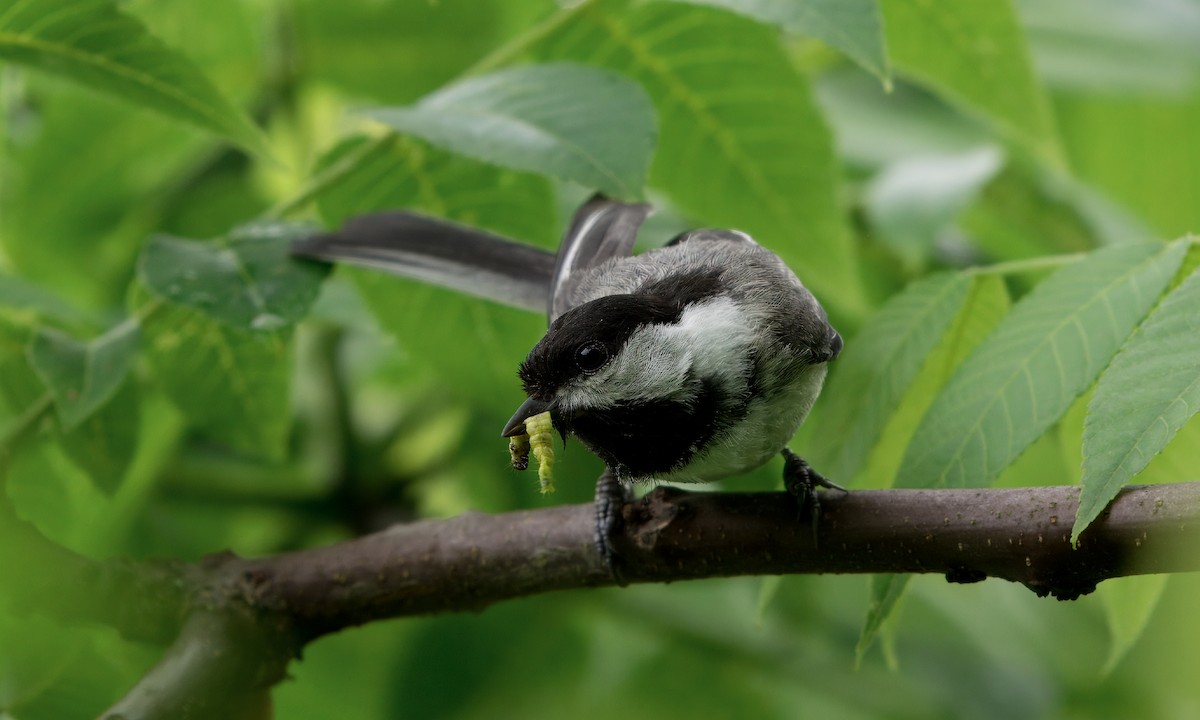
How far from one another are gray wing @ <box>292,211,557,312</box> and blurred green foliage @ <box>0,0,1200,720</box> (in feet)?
0.33

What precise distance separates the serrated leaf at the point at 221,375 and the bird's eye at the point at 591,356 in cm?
66

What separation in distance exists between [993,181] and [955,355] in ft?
Answer: 5.02

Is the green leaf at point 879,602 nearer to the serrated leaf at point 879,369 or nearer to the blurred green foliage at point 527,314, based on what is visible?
the blurred green foliage at point 527,314

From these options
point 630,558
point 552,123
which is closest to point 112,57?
point 552,123

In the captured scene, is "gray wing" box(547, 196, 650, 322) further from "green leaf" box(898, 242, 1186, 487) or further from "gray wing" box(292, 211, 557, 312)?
"green leaf" box(898, 242, 1186, 487)

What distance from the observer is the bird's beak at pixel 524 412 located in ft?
6.04

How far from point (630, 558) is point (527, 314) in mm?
744

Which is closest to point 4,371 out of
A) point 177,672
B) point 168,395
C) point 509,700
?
point 168,395

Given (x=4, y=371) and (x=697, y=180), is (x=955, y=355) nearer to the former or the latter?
(x=697, y=180)

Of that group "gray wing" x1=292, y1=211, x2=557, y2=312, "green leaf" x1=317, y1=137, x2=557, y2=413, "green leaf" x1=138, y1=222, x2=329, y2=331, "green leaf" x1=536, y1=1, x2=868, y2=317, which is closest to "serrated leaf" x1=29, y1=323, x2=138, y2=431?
"green leaf" x1=138, y1=222, x2=329, y2=331

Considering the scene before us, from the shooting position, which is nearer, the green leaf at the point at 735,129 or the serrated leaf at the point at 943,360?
the serrated leaf at the point at 943,360

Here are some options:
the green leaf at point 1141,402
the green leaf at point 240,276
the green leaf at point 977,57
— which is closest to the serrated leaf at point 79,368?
the green leaf at point 240,276

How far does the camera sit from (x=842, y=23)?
191cm

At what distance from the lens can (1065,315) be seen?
1.75 m
